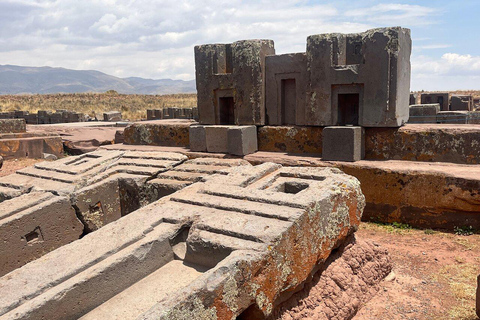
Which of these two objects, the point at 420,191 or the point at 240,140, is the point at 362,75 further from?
the point at 240,140

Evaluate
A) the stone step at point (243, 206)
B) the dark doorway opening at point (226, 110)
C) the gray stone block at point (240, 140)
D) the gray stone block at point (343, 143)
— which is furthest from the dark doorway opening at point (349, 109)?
the stone step at point (243, 206)

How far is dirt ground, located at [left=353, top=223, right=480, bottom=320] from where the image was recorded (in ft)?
10.8

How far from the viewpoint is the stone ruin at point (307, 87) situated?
5.66 metres

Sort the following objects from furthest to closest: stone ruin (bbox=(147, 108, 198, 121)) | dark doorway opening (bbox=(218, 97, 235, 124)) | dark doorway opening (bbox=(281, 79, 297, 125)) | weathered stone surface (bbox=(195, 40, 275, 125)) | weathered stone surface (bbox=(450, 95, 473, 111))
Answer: stone ruin (bbox=(147, 108, 198, 121)) < weathered stone surface (bbox=(450, 95, 473, 111)) < dark doorway opening (bbox=(218, 97, 235, 124)) < dark doorway opening (bbox=(281, 79, 297, 125)) < weathered stone surface (bbox=(195, 40, 275, 125))

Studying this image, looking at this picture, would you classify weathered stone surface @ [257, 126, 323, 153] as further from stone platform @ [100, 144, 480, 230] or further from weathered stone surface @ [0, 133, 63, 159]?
weathered stone surface @ [0, 133, 63, 159]

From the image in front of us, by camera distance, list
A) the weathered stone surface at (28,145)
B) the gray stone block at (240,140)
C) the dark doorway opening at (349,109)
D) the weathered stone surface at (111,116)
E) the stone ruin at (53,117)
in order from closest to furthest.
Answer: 1. the gray stone block at (240,140)
2. the dark doorway opening at (349,109)
3. the weathered stone surface at (28,145)
4. the stone ruin at (53,117)
5. the weathered stone surface at (111,116)

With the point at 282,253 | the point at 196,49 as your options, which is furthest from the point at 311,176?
the point at 196,49

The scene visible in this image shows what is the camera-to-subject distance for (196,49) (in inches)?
279

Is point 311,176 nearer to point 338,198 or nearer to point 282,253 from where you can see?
point 338,198

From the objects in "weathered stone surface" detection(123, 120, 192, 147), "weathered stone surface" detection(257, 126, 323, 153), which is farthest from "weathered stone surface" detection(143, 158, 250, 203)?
"weathered stone surface" detection(123, 120, 192, 147)

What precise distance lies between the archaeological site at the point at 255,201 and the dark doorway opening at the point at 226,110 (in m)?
0.03

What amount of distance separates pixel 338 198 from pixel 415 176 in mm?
2347

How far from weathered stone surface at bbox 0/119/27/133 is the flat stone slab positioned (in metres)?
9.83

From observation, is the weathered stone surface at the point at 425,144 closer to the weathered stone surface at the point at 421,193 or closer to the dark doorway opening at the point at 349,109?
the weathered stone surface at the point at 421,193
